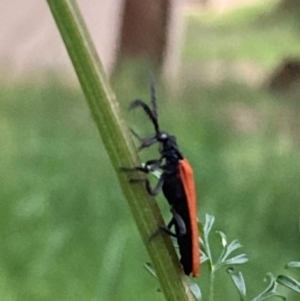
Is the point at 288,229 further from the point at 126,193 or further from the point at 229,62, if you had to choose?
the point at 126,193

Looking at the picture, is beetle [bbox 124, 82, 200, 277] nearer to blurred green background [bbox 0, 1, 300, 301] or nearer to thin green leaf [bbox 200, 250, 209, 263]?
thin green leaf [bbox 200, 250, 209, 263]

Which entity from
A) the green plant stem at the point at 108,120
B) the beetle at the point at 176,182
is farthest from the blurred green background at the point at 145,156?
the green plant stem at the point at 108,120

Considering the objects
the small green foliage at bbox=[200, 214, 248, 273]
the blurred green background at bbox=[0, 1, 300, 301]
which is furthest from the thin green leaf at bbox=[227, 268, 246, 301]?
the blurred green background at bbox=[0, 1, 300, 301]

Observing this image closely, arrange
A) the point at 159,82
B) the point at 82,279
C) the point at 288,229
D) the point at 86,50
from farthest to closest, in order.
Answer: the point at 159,82, the point at 288,229, the point at 82,279, the point at 86,50

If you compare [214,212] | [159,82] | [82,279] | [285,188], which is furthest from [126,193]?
[159,82]

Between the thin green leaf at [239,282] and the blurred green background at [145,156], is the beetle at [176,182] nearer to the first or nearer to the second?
the thin green leaf at [239,282]

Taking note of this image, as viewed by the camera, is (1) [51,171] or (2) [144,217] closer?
(2) [144,217]

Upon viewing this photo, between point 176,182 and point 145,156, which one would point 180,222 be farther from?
point 145,156
